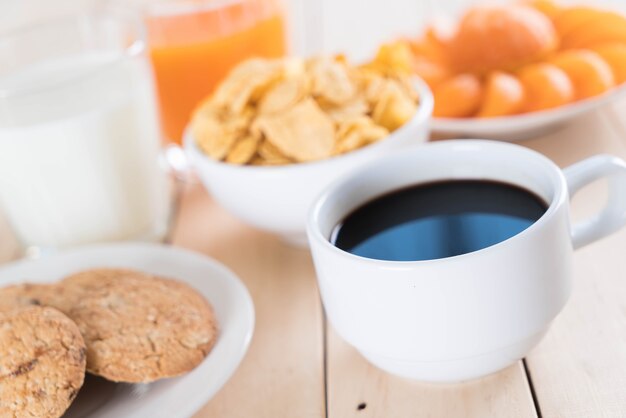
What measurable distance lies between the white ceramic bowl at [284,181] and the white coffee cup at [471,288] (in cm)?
13

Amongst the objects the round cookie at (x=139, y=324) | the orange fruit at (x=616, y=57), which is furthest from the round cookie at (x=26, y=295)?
the orange fruit at (x=616, y=57)

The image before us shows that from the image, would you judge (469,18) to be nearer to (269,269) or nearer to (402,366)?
(269,269)

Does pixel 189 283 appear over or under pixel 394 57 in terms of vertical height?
under

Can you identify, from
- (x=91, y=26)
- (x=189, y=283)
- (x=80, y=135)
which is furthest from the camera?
(x=91, y=26)

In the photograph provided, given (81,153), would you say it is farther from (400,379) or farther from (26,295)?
A: (400,379)

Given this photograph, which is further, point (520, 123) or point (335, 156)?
point (520, 123)

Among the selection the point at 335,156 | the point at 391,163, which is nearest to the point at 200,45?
the point at 335,156

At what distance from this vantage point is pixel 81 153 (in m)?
0.90

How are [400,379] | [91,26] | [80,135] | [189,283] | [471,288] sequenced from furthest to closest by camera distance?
[91,26], [80,135], [189,283], [400,379], [471,288]

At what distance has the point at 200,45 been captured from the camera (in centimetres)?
107

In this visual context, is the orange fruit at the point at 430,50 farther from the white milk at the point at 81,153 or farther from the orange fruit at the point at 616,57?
the white milk at the point at 81,153

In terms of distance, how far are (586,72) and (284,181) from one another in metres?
0.39

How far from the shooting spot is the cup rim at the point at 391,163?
0.56 metres

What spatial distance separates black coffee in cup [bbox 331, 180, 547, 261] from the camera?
2.09 ft
